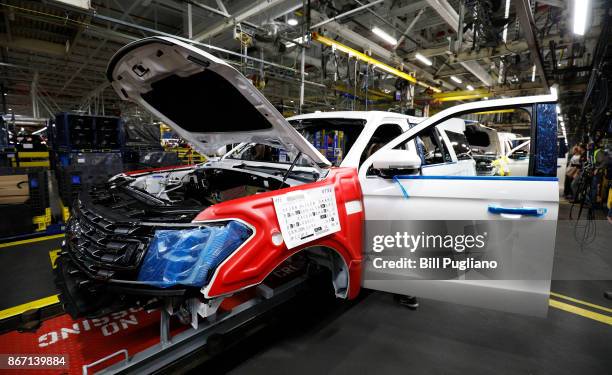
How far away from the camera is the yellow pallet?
4648mm

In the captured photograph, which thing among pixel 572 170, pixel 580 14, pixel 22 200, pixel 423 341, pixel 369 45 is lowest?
pixel 423 341

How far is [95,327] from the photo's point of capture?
83.0 inches

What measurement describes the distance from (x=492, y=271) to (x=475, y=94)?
8.36 meters

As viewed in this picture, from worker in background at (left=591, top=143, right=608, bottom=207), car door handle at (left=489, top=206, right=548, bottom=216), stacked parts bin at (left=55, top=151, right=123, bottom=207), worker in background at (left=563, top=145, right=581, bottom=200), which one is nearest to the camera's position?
car door handle at (left=489, top=206, right=548, bottom=216)

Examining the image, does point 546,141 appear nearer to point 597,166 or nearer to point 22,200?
point 597,166

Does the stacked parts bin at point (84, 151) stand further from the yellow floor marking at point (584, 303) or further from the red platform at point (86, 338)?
the yellow floor marking at point (584, 303)

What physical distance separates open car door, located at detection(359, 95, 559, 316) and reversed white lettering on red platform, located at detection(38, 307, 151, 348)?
1780 millimetres

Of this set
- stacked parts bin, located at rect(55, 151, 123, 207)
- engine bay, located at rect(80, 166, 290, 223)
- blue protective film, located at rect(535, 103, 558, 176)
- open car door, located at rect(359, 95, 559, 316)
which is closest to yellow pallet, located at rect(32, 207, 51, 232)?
stacked parts bin, located at rect(55, 151, 123, 207)

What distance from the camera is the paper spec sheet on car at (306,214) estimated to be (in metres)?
1.66

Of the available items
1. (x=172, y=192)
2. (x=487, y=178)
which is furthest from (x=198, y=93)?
(x=487, y=178)

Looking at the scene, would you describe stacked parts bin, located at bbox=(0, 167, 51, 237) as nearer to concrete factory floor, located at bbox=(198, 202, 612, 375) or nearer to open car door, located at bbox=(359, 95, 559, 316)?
concrete factory floor, located at bbox=(198, 202, 612, 375)

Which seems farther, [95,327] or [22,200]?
[22,200]

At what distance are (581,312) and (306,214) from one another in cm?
298

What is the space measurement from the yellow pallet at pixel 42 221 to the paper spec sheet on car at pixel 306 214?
16.6ft
